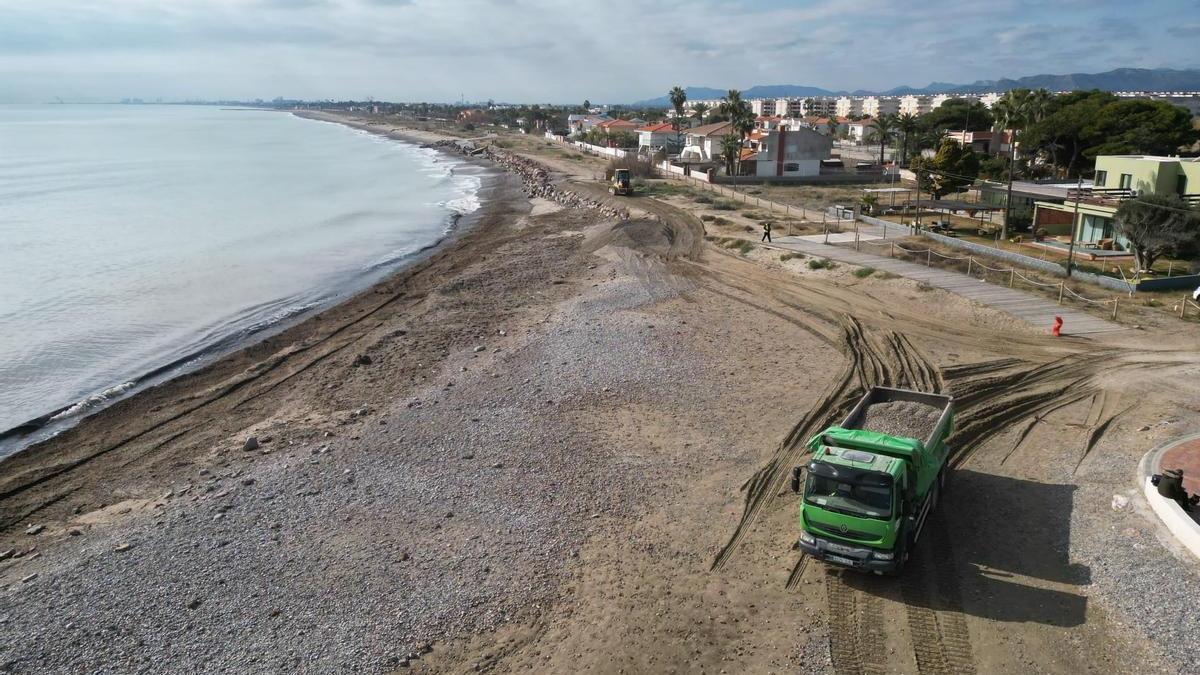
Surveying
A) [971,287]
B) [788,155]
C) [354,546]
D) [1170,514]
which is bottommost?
[354,546]

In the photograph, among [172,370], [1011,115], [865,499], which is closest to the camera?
[865,499]

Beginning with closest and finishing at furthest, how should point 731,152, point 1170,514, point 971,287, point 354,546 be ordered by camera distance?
point 1170,514 < point 354,546 < point 971,287 < point 731,152

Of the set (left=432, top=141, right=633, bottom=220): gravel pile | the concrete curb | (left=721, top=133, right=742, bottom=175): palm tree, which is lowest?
the concrete curb

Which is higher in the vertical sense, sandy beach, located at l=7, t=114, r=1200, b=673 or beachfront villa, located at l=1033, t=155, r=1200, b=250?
beachfront villa, located at l=1033, t=155, r=1200, b=250

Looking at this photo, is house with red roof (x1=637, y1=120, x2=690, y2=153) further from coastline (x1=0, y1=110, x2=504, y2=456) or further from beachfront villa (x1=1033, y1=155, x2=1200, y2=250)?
beachfront villa (x1=1033, y1=155, x2=1200, y2=250)

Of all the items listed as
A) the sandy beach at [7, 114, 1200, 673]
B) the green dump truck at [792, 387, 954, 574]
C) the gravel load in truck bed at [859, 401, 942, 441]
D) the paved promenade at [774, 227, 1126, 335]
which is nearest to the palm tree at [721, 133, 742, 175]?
the paved promenade at [774, 227, 1126, 335]

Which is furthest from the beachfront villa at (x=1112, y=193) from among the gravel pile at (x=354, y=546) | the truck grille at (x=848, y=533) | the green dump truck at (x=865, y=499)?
the truck grille at (x=848, y=533)

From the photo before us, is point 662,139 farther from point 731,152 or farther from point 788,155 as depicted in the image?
point 731,152

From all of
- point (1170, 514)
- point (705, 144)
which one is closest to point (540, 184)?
point (705, 144)

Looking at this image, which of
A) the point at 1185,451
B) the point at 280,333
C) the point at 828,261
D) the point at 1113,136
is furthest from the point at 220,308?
the point at 1113,136
